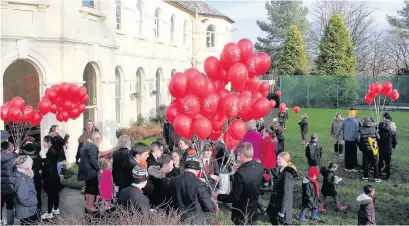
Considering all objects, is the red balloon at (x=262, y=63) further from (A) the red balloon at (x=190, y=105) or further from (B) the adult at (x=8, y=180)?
(B) the adult at (x=8, y=180)

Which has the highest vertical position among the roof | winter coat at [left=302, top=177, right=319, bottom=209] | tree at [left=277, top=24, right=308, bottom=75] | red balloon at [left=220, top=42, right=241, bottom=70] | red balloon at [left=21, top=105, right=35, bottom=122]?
the roof

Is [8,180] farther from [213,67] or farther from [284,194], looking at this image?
[284,194]

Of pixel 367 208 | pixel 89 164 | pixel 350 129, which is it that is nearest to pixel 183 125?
pixel 89 164

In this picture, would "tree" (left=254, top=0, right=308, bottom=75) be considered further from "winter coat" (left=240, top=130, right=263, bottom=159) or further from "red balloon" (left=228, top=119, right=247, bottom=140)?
"red balloon" (left=228, top=119, right=247, bottom=140)

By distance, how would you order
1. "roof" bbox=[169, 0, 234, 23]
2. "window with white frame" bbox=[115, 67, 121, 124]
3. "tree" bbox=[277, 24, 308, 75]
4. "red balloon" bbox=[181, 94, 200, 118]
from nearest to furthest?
1. "red balloon" bbox=[181, 94, 200, 118]
2. "window with white frame" bbox=[115, 67, 121, 124]
3. "roof" bbox=[169, 0, 234, 23]
4. "tree" bbox=[277, 24, 308, 75]

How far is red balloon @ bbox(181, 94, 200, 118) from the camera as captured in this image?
7.51m

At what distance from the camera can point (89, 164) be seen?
8953 mm

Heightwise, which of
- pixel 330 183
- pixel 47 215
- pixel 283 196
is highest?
pixel 283 196

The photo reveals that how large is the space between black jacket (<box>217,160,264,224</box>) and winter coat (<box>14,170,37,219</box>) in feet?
10.3

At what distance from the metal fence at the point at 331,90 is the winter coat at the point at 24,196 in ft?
114

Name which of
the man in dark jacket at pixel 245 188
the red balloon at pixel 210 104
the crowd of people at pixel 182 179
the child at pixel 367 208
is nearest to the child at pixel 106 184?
the crowd of people at pixel 182 179

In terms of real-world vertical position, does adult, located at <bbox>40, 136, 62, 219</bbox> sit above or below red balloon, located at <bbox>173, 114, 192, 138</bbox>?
below

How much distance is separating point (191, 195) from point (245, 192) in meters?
1.05

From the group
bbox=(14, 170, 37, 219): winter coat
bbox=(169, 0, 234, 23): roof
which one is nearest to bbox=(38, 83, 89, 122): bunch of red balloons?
bbox=(14, 170, 37, 219): winter coat
